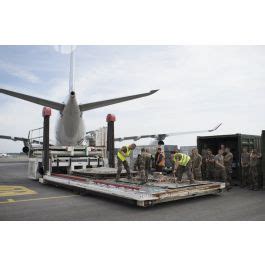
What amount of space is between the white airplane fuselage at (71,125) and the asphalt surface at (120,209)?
602 centimetres

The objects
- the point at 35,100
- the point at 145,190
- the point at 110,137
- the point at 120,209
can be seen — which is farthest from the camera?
the point at 110,137

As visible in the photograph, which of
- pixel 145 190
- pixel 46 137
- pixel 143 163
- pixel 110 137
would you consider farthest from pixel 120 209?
pixel 110 137

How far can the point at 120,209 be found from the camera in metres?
7.02

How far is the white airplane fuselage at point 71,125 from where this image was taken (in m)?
14.0

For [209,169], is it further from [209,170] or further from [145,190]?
[145,190]

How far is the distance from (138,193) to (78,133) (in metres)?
9.39

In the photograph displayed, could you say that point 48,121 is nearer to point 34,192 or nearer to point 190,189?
point 34,192

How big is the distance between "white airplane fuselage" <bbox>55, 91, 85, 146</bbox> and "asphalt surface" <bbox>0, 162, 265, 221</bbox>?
602cm

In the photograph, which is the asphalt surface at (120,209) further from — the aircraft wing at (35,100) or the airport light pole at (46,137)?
the aircraft wing at (35,100)

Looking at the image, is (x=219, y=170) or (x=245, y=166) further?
(x=219, y=170)

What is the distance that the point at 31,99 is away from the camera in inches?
523

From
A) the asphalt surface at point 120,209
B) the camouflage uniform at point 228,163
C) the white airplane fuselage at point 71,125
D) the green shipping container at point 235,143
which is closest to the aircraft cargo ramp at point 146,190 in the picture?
the asphalt surface at point 120,209

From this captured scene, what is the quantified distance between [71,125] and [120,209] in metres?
8.86

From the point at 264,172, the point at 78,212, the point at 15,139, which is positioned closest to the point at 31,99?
the point at 78,212
